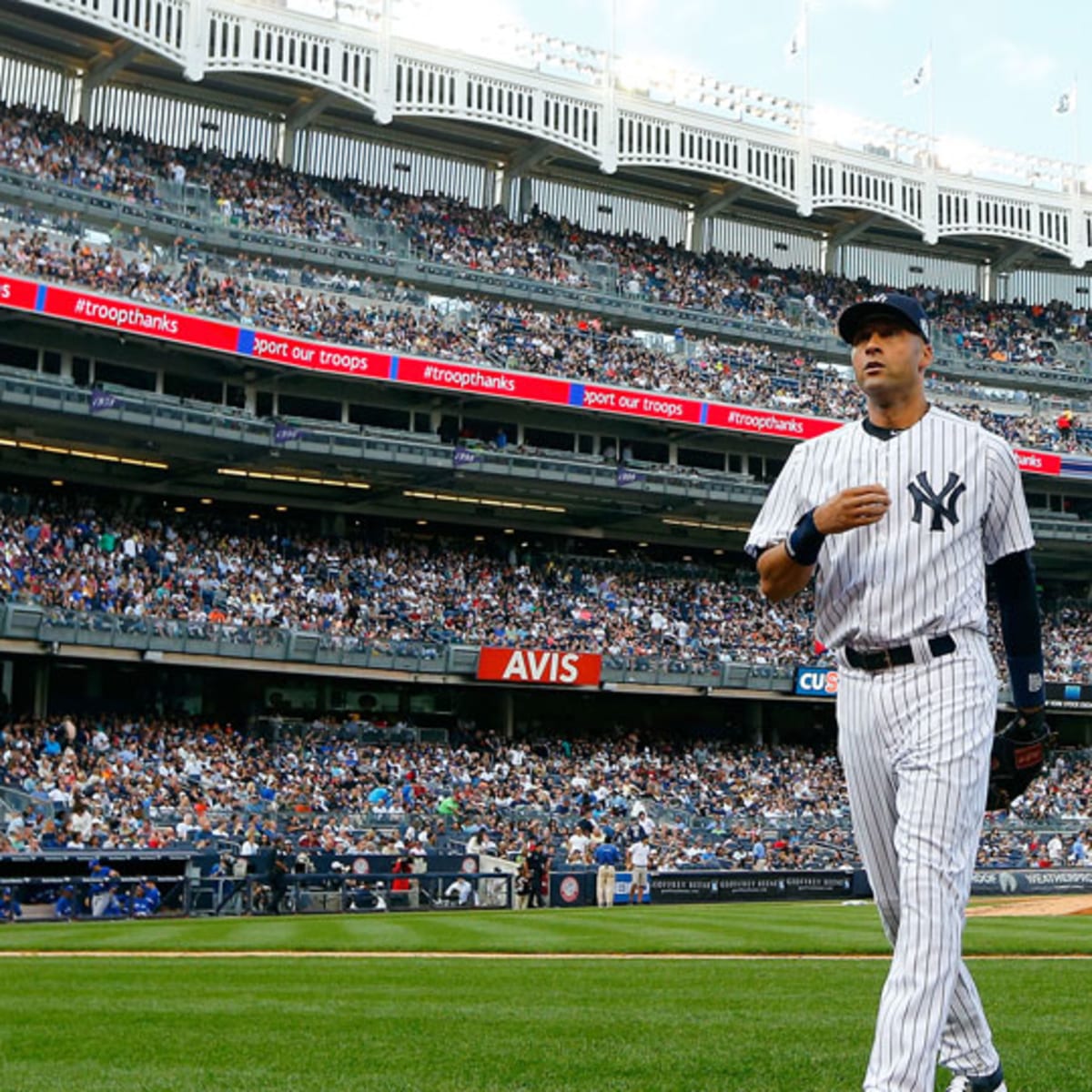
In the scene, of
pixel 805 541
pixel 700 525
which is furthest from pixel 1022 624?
pixel 700 525

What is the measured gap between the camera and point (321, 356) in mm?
38812

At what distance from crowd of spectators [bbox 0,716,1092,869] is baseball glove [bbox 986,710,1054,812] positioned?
2237 cm

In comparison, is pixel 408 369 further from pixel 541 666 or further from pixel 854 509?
pixel 854 509

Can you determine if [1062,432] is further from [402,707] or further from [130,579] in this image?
[130,579]

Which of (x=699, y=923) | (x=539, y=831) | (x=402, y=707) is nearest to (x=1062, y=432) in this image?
(x=402, y=707)

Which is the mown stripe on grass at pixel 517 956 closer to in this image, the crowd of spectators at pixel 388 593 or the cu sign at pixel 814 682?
the crowd of spectators at pixel 388 593

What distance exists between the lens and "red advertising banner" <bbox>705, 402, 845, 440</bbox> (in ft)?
146

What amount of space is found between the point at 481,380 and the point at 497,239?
907 centimetres

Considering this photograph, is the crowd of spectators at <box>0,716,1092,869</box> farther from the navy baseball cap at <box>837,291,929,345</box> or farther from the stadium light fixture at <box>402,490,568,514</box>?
the navy baseball cap at <box>837,291,929,345</box>

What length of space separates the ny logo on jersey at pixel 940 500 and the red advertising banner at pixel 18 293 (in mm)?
32850

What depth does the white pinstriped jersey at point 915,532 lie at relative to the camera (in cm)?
449

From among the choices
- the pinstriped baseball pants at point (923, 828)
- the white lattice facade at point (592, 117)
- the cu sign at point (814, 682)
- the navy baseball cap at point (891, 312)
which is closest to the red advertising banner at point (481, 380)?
the white lattice facade at point (592, 117)

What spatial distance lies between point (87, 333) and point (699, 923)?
2468 cm

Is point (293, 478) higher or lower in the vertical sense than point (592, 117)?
lower
